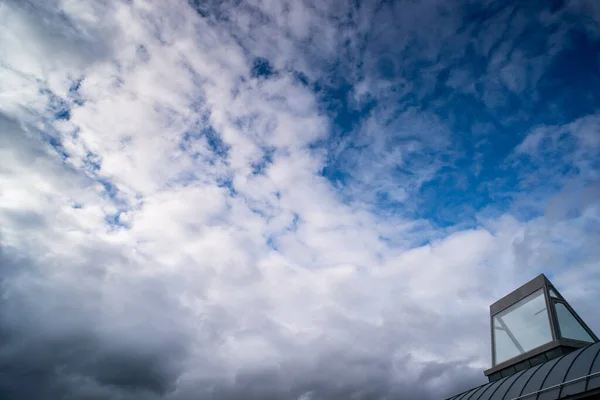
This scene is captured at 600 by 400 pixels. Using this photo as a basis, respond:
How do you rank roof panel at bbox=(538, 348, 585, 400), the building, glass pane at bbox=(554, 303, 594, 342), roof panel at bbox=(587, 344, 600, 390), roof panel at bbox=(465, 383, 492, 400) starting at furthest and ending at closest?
1. glass pane at bbox=(554, 303, 594, 342)
2. roof panel at bbox=(465, 383, 492, 400)
3. roof panel at bbox=(538, 348, 585, 400)
4. the building
5. roof panel at bbox=(587, 344, 600, 390)

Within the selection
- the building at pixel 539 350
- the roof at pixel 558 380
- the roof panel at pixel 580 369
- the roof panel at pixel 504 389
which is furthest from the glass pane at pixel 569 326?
the roof panel at pixel 580 369

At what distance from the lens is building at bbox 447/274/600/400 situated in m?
16.2

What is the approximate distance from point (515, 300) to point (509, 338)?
11.9 ft

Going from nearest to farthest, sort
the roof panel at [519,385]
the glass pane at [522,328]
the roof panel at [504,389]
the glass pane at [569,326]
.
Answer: the roof panel at [519,385] → the roof panel at [504,389] → the glass pane at [569,326] → the glass pane at [522,328]

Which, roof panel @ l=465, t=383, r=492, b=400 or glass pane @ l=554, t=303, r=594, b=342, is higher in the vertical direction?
glass pane @ l=554, t=303, r=594, b=342

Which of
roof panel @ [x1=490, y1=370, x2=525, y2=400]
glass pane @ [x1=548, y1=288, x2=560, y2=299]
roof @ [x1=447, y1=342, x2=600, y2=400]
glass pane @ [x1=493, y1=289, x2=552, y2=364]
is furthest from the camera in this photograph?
glass pane @ [x1=548, y1=288, x2=560, y2=299]

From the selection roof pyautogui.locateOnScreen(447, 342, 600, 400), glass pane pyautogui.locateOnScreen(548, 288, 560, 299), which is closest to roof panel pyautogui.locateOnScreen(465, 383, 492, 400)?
roof pyautogui.locateOnScreen(447, 342, 600, 400)

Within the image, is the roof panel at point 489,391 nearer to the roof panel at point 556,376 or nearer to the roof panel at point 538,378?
the roof panel at point 538,378

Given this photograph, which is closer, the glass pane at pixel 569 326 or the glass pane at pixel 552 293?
the glass pane at pixel 569 326

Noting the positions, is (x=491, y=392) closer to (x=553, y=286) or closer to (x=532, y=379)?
(x=532, y=379)

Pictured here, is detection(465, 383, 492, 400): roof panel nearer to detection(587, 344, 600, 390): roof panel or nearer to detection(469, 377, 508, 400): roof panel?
detection(469, 377, 508, 400): roof panel

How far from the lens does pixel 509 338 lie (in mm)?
27922

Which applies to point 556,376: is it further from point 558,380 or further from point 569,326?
point 569,326

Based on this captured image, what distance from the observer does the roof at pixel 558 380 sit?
1527cm
